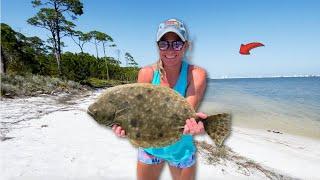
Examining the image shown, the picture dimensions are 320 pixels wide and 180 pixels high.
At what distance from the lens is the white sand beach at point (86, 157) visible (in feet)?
18.5

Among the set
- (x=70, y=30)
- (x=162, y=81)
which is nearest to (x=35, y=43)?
(x=70, y=30)

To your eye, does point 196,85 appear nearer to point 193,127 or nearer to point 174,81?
point 174,81

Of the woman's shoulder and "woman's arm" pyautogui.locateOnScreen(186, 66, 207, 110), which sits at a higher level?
the woman's shoulder

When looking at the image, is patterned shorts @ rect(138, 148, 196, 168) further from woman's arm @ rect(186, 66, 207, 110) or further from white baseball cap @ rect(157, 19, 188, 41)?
white baseball cap @ rect(157, 19, 188, 41)

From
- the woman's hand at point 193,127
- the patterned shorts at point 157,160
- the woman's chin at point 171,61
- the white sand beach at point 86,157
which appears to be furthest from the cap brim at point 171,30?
the white sand beach at point 86,157

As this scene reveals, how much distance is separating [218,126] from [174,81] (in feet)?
2.10

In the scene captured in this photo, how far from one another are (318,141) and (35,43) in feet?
113

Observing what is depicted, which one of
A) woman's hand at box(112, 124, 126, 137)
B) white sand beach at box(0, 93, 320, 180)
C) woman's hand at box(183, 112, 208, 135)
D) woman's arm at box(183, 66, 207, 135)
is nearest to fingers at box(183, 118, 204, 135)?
woman's hand at box(183, 112, 208, 135)

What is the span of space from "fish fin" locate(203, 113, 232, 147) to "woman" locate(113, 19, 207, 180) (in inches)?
10.9

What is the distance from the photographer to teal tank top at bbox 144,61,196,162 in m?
3.07

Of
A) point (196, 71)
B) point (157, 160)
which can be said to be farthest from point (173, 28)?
point (157, 160)

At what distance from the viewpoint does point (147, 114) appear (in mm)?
2621

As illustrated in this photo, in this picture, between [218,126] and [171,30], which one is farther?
[171,30]

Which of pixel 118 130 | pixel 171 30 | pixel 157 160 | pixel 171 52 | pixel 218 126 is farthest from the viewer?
Answer: pixel 157 160
